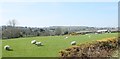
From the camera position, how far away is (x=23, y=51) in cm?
1027

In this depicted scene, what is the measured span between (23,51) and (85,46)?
2474 mm

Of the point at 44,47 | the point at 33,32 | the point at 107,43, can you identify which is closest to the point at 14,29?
the point at 33,32

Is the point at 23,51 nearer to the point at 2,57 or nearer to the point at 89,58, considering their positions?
the point at 2,57

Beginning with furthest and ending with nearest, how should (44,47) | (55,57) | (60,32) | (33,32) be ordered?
(60,32), (33,32), (44,47), (55,57)

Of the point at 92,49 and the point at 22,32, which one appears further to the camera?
the point at 22,32

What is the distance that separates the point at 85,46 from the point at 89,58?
130cm

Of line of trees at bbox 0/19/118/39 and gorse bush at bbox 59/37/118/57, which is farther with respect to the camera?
line of trees at bbox 0/19/118/39

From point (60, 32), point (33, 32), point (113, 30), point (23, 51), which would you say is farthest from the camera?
point (113, 30)

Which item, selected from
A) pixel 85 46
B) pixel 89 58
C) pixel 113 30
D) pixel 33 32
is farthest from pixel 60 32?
pixel 89 58

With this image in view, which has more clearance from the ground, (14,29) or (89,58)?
(14,29)

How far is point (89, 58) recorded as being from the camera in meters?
9.55

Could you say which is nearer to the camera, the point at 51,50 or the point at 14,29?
the point at 51,50

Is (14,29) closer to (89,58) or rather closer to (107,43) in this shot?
(107,43)

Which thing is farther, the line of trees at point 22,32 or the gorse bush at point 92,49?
the line of trees at point 22,32
